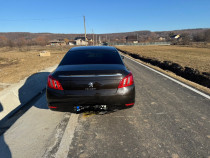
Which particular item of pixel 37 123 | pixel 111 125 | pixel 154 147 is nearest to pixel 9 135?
pixel 37 123

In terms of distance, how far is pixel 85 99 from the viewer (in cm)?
306

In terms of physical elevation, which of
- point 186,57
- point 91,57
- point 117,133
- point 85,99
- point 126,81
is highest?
point 91,57

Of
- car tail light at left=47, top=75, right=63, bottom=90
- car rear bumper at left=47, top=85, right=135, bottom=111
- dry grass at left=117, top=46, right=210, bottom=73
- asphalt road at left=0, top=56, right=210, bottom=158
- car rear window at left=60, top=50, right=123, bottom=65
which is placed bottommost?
dry grass at left=117, top=46, right=210, bottom=73

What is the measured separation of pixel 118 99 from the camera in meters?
3.15

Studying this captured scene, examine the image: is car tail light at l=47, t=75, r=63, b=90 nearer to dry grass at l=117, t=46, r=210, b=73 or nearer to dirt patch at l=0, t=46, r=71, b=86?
dirt patch at l=0, t=46, r=71, b=86

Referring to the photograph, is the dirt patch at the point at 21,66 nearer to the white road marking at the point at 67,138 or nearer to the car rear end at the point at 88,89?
the white road marking at the point at 67,138

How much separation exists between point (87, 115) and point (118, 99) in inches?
45.5

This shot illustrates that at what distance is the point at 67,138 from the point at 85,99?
769mm

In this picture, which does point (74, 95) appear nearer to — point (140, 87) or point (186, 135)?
point (186, 135)

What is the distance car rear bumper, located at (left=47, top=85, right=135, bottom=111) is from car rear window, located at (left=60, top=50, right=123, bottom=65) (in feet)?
3.13

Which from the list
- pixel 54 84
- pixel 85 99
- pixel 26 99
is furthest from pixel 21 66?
pixel 85 99

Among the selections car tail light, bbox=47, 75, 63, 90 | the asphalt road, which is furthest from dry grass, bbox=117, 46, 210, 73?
car tail light, bbox=47, 75, 63, 90

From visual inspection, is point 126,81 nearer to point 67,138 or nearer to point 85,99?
point 85,99

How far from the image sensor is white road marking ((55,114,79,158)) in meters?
2.53
